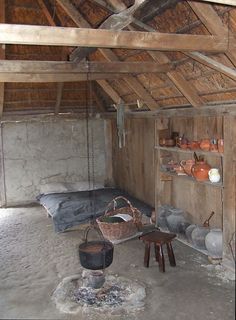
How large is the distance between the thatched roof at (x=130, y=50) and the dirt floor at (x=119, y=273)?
2.41 metres

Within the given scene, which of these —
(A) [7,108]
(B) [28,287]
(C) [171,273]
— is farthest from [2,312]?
(A) [7,108]

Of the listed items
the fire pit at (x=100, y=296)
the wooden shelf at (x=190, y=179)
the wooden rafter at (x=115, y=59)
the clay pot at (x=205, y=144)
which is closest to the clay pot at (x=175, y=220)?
the wooden shelf at (x=190, y=179)

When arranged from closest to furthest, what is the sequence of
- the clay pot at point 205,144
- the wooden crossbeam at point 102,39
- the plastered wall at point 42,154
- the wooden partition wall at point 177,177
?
1. the wooden crossbeam at point 102,39
2. the wooden partition wall at point 177,177
3. the clay pot at point 205,144
4. the plastered wall at point 42,154

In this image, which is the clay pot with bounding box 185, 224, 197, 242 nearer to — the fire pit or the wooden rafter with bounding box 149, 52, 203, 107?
the fire pit

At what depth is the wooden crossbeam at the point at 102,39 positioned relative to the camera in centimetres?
303

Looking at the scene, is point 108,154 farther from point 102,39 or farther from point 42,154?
point 102,39

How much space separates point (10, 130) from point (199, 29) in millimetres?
5882

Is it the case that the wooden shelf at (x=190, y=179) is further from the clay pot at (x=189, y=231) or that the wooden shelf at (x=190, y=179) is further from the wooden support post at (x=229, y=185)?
the clay pot at (x=189, y=231)

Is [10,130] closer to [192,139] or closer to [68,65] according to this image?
[68,65]

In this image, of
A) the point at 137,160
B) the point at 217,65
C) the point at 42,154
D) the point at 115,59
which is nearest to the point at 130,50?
the point at 115,59

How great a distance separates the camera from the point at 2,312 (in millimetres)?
3850

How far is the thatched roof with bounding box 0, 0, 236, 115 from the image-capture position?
133 inches

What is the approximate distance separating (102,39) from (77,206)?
4.26 metres

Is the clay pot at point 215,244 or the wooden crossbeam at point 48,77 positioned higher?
the wooden crossbeam at point 48,77
